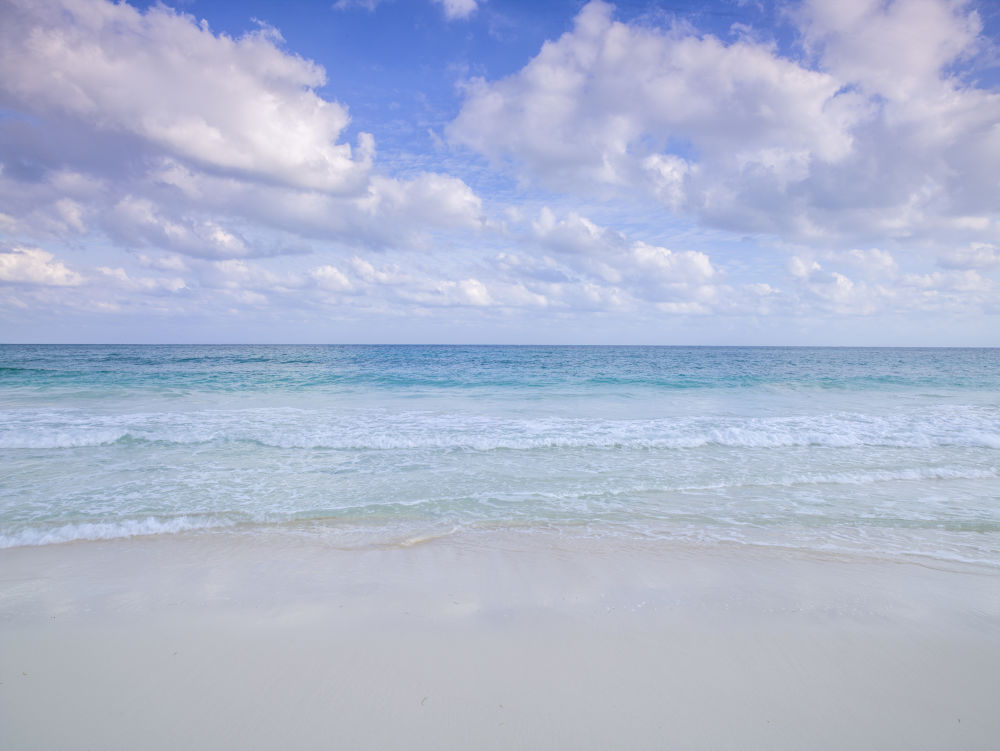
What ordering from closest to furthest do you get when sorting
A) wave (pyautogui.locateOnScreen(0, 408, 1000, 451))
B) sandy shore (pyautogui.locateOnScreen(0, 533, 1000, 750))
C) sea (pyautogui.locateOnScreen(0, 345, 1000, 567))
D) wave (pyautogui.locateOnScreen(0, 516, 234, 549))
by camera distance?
sandy shore (pyautogui.locateOnScreen(0, 533, 1000, 750)) < wave (pyautogui.locateOnScreen(0, 516, 234, 549)) < sea (pyautogui.locateOnScreen(0, 345, 1000, 567)) < wave (pyautogui.locateOnScreen(0, 408, 1000, 451))

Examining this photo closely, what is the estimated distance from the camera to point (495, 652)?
11.5 ft

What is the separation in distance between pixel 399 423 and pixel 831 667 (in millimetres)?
11395

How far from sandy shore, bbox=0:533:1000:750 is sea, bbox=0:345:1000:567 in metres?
0.90

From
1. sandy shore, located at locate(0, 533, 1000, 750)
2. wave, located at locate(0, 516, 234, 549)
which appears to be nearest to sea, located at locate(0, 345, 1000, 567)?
wave, located at locate(0, 516, 234, 549)

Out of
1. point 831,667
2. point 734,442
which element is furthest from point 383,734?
point 734,442

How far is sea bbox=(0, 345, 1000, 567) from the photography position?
603cm

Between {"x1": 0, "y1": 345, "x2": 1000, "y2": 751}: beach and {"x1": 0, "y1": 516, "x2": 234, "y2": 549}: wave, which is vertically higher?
{"x1": 0, "y1": 345, "x2": 1000, "y2": 751}: beach

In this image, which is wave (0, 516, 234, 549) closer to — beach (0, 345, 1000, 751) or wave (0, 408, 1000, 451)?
beach (0, 345, 1000, 751)

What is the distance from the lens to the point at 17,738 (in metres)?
2.78

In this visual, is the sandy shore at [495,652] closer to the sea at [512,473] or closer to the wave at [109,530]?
the wave at [109,530]

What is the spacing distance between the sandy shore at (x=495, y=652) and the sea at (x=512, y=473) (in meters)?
0.90

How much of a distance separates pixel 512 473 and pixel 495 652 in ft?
16.8

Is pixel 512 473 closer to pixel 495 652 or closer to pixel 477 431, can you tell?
pixel 477 431

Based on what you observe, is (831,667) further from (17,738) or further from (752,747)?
(17,738)
